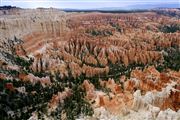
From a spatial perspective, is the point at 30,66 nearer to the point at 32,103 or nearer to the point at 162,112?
the point at 32,103

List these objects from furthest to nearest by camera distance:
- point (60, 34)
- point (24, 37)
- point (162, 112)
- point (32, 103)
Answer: point (60, 34) < point (24, 37) < point (32, 103) < point (162, 112)

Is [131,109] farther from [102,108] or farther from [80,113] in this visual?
[80,113]

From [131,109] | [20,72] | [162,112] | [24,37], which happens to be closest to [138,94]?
[131,109]

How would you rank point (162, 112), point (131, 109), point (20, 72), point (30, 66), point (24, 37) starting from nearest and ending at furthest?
point (162, 112) → point (131, 109) → point (20, 72) → point (30, 66) → point (24, 37)

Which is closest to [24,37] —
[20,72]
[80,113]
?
[20,72]

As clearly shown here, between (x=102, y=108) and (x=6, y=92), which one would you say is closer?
(x=102, y=108)

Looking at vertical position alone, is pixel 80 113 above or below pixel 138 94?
below

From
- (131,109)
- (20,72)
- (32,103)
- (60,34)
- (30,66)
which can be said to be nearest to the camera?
(131,109)
